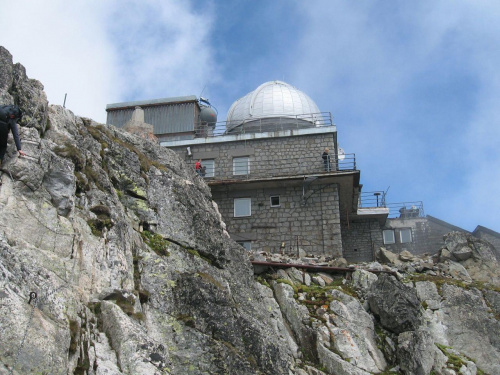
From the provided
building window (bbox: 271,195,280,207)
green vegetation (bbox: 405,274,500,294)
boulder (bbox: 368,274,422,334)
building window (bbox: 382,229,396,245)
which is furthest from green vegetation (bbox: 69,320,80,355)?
building window (bbox: 382,229,396,245)

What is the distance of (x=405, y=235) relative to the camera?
38656 mm

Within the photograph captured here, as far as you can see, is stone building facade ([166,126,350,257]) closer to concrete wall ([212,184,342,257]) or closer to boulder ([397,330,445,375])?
concrete wall ([212,184,342,257])

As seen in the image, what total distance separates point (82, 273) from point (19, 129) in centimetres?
344

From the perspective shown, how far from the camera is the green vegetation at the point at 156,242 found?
1474 cm

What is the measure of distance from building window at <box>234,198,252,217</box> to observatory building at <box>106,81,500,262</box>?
0.18 ft

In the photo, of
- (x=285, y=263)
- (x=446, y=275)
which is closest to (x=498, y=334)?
(x=446, y=275)

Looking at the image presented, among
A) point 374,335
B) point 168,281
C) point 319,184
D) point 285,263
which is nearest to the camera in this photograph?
point 168,281

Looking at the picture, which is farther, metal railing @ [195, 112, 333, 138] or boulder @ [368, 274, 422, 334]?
metal railing @ [195, 112, 333, 138]

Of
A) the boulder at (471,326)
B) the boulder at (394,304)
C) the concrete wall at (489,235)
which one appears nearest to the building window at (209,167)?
the boulder at (394,304)

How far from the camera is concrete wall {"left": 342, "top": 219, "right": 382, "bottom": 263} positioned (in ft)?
119

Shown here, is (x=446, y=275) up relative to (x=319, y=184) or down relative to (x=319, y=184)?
down

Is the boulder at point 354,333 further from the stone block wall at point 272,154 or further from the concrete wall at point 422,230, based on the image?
the concrete wall at point 422,230

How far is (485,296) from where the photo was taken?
24.1m

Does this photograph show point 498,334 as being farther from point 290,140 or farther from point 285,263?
point 290,140
